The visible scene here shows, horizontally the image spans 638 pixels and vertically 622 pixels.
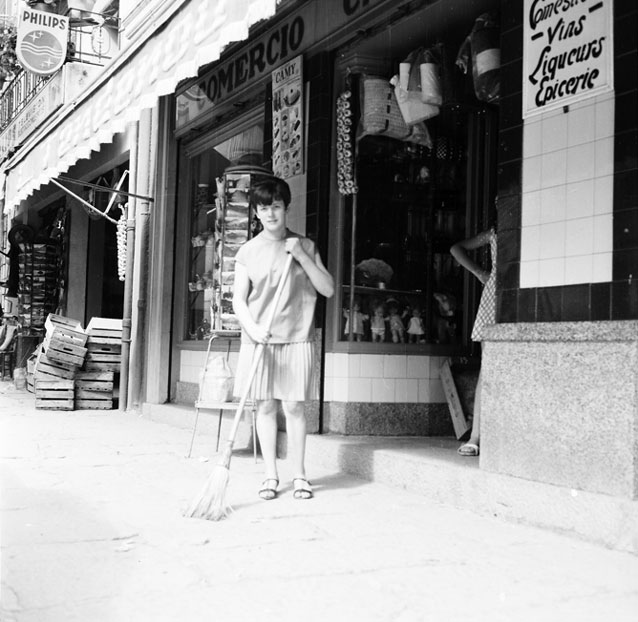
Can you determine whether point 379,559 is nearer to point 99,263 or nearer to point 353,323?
point 353,323

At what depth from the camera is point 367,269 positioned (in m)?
7.11

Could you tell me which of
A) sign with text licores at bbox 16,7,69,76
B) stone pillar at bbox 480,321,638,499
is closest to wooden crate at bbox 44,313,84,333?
sign with text licores at bbox 16,7,69,76

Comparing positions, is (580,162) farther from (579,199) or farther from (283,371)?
(283,371)

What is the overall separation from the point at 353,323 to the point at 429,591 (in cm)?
376

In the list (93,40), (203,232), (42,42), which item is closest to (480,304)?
(203,232)

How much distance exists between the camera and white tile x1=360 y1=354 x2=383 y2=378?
686 cm

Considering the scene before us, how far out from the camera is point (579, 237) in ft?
14.4

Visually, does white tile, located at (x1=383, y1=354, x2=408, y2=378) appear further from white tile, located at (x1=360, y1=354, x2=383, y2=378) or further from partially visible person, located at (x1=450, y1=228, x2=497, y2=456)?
partially visible person, located at (x1=450, y1=228, x2=497, y2=456)

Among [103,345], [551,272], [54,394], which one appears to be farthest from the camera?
[103,345]

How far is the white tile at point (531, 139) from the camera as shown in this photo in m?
4.64

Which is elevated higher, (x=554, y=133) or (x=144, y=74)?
(x=144, y=74)

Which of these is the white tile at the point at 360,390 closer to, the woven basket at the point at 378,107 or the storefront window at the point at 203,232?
the woven basket at the point at 378,107

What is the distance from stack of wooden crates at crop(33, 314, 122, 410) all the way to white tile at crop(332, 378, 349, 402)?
525 cm

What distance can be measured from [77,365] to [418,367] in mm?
5698
